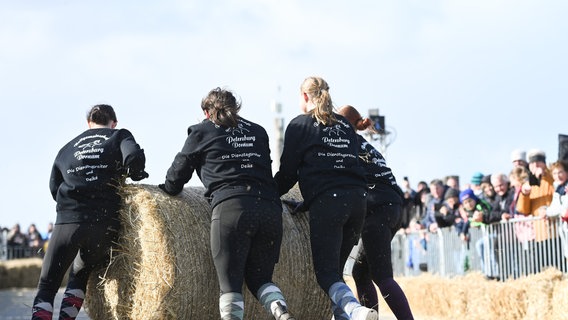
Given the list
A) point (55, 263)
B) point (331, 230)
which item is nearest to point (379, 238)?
point (331, 230)

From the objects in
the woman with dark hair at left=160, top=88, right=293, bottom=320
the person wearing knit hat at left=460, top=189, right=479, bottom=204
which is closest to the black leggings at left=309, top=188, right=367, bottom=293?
the woman with dark hair at left=160, top=88, right=293, bottom=320

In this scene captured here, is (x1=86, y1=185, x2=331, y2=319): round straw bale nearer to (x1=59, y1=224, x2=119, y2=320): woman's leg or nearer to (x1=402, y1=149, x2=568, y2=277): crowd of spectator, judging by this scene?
(x1=59, y1=224, x2=119, y2=320): woman's leg

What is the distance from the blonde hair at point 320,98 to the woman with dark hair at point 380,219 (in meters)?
0.62

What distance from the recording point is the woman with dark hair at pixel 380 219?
8359 millimetres

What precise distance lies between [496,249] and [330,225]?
612cm

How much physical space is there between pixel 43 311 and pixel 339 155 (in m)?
2.56

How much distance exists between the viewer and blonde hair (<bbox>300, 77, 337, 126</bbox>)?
26.0 ft

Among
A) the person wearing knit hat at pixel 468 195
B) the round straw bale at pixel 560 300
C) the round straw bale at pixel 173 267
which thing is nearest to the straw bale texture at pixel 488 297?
the round straw bale at pixel 560 300

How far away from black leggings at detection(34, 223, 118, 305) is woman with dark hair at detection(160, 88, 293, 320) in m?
0.71

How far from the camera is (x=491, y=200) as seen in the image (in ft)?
46.7

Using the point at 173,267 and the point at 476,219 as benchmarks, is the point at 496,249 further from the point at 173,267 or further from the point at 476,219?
the point at 173,267

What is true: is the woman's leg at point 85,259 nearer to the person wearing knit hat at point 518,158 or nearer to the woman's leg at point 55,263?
the woman's leg at point 55,263

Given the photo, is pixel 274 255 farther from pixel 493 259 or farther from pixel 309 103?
pixel 493 259

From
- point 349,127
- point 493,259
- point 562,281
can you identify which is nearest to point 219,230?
point 349,127
